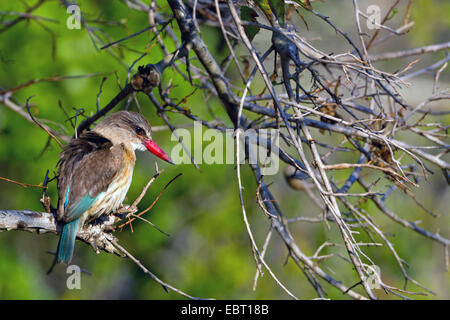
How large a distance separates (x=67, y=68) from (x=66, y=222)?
2219 mm

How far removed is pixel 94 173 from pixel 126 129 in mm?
455

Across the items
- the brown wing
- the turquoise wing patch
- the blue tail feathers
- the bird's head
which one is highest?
the bird's head

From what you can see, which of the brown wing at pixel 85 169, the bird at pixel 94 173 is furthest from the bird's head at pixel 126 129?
the brown wing at pixel 85 169

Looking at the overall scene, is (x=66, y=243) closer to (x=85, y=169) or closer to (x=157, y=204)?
(x=85, y=169)

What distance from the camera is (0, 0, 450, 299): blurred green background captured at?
4.47m

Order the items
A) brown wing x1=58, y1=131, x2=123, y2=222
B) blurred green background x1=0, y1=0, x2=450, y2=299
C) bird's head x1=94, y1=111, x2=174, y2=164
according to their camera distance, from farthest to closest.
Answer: blurred green background x1=0, y1=0, x2=450, y2=299 < bird's head x1=94, y1=111, x2=174, y2=164 < brown wing x1=58, y1=131, x2=123, y2=222

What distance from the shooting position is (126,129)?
337 centimetres

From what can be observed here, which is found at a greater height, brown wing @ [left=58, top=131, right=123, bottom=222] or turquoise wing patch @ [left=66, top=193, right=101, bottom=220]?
brown wing @ [left=58, top=131, right=123, bottom=222]

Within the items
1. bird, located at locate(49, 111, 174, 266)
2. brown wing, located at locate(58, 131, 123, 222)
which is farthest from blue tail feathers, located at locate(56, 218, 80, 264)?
brown wing, located at locate(58, 131, 123, 222)

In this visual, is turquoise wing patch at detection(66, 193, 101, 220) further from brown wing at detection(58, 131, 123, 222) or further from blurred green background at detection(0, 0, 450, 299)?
blurred green background at detection(0, 0, 450, 299)

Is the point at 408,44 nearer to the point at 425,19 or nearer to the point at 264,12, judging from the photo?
the point at 425,19

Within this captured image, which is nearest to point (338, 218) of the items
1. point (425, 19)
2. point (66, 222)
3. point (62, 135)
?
point (66, 222)
